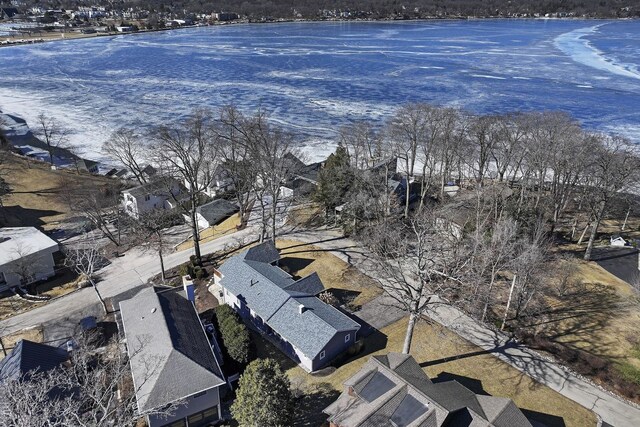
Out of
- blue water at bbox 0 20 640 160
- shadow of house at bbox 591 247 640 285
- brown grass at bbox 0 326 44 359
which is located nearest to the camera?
brown grass at bbox 0 326 44 359

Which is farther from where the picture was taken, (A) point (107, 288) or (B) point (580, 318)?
(A) point (107, 288)

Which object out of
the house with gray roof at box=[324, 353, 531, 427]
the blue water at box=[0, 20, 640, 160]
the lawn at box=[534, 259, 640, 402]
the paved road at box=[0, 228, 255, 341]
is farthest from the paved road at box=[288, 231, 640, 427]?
the blue water at box=[0, 20, 640, 160]

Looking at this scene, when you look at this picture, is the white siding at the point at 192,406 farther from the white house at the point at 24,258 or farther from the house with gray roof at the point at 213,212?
the house with gray roof at the point at 213,212

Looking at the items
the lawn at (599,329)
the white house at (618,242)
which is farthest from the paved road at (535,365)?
the white house at (618,242)

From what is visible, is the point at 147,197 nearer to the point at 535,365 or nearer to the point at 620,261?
the point at 535,365

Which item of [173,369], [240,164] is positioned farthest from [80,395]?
[240,164]

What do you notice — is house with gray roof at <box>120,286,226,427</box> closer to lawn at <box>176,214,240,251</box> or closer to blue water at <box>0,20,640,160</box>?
lawn at <box>176,214,240,251</box>

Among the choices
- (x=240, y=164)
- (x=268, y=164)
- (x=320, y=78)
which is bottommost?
(x=240, y=164)
